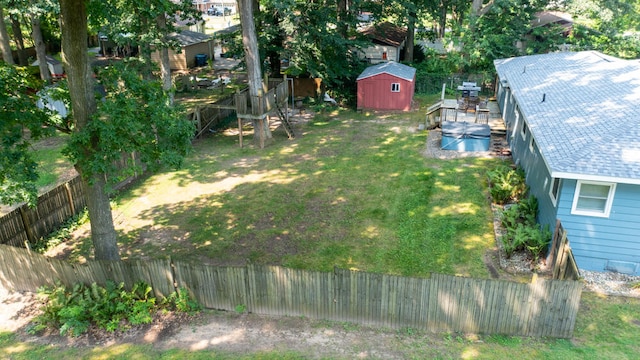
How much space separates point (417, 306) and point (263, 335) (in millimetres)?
3364

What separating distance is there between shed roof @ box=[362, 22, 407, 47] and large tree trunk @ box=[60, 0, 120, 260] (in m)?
29.1

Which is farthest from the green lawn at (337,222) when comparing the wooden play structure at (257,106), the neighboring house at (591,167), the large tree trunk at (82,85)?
the large tree trunk at (82,85)

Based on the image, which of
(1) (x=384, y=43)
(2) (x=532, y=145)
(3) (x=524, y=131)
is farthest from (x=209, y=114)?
(1) (x=384, y=43)

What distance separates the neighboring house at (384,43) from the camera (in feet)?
127

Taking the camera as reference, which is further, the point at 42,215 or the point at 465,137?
the point at 465,137

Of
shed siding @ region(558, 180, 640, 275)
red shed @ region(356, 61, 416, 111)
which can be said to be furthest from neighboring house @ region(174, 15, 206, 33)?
shed siding @ region(558, 180, 640, 275)

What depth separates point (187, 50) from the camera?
40.8 metres

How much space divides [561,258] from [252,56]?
17.1 m

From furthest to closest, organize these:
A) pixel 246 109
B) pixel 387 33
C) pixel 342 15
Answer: pixel 387 33
pixel 342 15
pixel 246 109

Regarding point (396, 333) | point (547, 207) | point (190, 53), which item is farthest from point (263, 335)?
point (190, 53)

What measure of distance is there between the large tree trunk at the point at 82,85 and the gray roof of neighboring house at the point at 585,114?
11350 mm

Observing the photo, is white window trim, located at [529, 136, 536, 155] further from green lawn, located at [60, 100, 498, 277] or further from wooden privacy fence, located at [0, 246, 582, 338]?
wooden privacy fence, located at [0, 246, 582, 338]

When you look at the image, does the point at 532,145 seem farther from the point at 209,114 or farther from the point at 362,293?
the point at 209,114

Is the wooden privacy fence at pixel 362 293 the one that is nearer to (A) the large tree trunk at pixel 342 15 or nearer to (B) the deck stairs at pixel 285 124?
(B) the deck stairs at pixel 285 124
